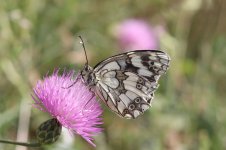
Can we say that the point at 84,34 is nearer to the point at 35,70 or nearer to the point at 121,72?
the point at 35,70

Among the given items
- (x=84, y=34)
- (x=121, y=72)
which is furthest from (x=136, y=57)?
(x=84, y=34)

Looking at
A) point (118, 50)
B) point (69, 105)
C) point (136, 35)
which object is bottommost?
point (69, 105)

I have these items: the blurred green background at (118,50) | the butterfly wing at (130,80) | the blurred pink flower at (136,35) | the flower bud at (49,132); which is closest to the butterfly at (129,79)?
the butterfly wing at (130,80)

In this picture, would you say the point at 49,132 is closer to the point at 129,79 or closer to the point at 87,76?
the point at 87,76

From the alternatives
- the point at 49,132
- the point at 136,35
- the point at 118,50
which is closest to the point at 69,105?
the point at 49,132

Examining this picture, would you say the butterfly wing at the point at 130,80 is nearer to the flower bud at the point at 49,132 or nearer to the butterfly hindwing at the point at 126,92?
the butterfly hindwing at the point at 126,92
